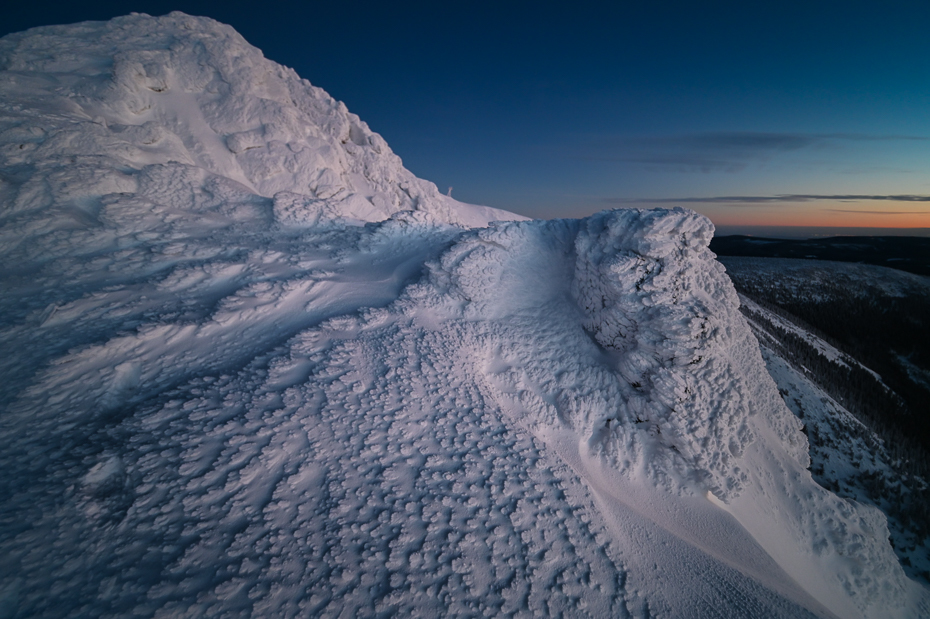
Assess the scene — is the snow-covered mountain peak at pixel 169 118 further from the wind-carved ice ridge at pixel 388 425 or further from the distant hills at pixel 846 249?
the distant hills at pixel 846 249

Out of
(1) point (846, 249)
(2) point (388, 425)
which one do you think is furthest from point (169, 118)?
(1) point (846, 249)

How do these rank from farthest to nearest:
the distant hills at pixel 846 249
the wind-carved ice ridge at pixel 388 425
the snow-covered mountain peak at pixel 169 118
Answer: the distant hills at pixel 846 249, the snow-covered mountain peak at pixel 169 118, the wind-carved ice ridge at pixel 388 425

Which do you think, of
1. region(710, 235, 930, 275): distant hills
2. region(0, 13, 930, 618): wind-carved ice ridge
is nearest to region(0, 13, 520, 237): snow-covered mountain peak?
region(0, 13, 930, 618): wind-carved ice ridge

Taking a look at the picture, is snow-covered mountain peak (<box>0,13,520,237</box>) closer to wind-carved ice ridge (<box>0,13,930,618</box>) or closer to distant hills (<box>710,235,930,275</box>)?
wind-carved ice ridge (<box>0,13,930,618</box>)

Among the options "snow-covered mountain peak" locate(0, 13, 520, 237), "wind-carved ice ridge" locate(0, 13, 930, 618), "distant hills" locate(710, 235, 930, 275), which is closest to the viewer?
"wind-carved ice ridge" locate(0, 13, 930, 618)

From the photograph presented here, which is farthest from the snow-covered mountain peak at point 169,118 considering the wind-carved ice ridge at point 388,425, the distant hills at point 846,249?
the distant hills at point 846,249

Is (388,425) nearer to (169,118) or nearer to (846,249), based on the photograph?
(169,118)
